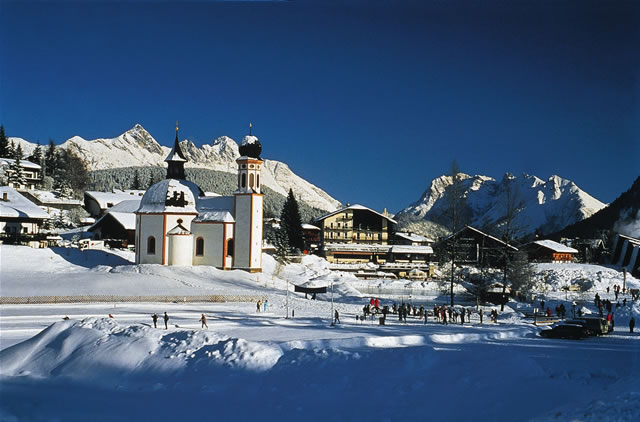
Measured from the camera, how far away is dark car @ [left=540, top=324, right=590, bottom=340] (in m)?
24.7

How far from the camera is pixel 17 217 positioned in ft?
188

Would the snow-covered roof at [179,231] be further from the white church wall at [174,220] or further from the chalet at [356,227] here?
the chalet at [356,227]

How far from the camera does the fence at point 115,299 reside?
3224cm

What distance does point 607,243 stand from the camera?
89000mm

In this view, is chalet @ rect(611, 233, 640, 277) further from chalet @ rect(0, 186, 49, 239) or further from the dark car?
chalet @ rect(0, 186, 49, 239)

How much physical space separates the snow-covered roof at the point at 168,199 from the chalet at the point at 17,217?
14.1m

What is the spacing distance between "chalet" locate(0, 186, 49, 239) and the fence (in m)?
25.9

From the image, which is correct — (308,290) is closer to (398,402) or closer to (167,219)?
(167,219)

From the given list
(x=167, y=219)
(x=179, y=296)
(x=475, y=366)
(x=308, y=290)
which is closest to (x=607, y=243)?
(x=308, y=290)

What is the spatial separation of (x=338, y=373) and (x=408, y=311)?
60.7 ft

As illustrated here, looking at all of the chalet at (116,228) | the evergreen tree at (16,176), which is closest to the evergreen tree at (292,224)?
the chalet at (116,228)

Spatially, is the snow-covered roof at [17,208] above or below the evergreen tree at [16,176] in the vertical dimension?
below

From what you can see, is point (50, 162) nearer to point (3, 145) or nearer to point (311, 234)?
point (3, 145)

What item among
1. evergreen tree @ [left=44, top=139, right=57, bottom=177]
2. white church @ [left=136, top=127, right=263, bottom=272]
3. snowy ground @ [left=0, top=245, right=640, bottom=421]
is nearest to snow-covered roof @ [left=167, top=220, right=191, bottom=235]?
white church @ [left=136, top=127, right=263, bottom=272]
